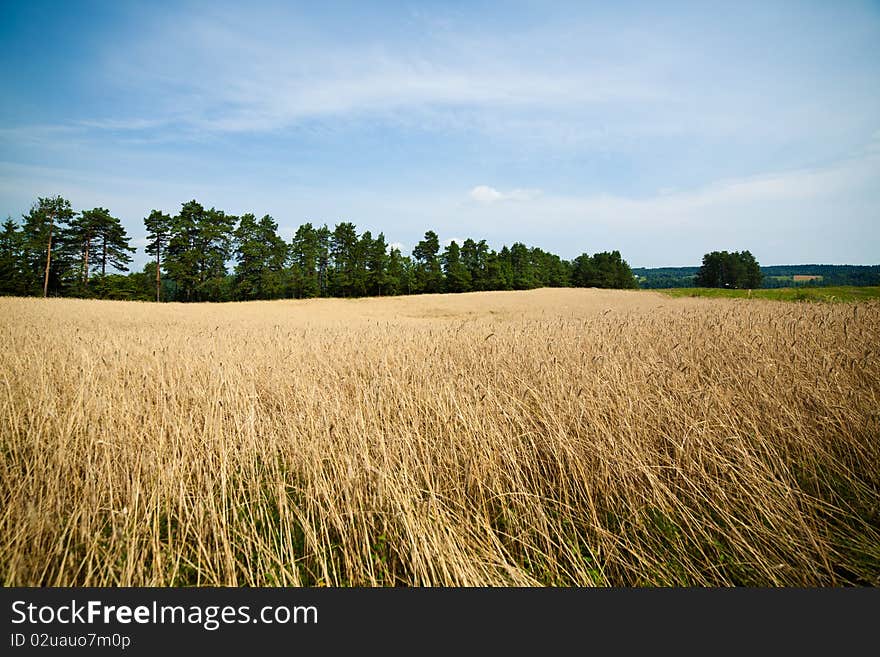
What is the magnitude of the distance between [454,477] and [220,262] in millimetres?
56446

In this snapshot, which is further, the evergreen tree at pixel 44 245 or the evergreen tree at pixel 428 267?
the evergreen tree at pixel 428 267

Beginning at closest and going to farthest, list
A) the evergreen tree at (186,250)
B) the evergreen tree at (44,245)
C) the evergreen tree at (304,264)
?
the evergreen tree at (44,245), the evergreen tree at (186,250), the evergreen tree at (304,264)

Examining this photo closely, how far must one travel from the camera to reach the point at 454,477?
269cm

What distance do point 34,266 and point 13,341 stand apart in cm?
5155

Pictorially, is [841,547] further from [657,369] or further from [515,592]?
[657,369]

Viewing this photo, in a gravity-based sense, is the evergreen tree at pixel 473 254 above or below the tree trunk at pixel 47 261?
above

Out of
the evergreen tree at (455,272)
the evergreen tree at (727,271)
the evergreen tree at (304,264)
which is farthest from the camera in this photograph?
the evergreen tree at (727,271)

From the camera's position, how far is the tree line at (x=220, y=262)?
130 feet

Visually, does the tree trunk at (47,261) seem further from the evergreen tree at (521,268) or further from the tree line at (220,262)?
the evergreen tree at (521,268)

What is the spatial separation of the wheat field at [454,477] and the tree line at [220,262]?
5001 centimetres

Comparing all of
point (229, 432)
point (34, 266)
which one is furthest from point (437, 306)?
point (34, 266)

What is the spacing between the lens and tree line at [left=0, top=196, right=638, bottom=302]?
130ft

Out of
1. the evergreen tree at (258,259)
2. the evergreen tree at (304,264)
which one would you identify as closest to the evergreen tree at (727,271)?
the evergreen tree at (304,264)

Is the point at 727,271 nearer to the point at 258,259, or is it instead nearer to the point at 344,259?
the point at 344,259
